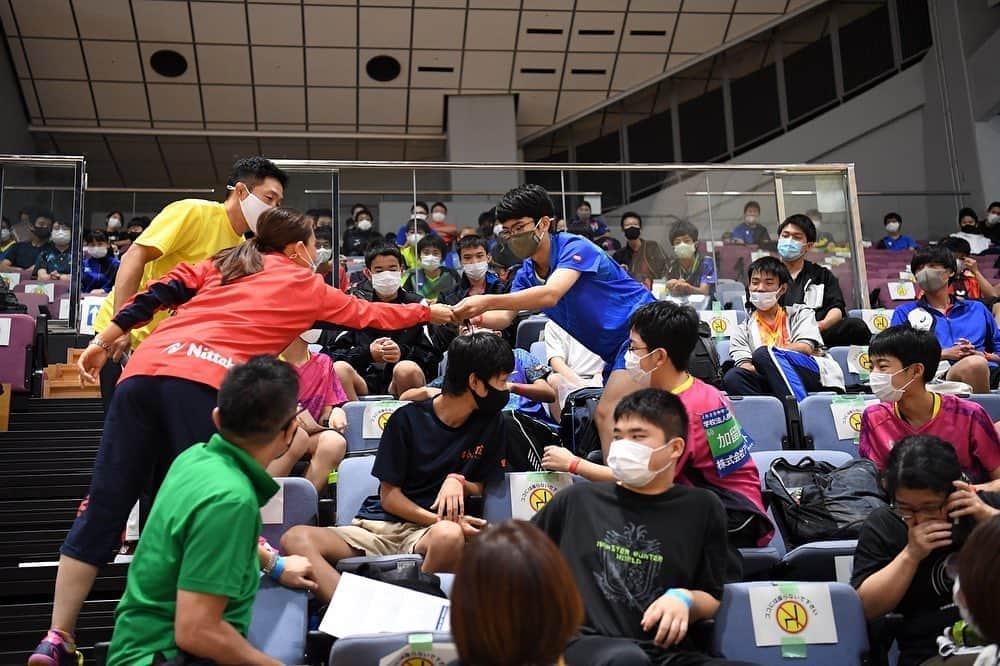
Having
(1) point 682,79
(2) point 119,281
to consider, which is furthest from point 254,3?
(2) point 119,281

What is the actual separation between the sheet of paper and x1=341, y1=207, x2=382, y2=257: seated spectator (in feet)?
16.5

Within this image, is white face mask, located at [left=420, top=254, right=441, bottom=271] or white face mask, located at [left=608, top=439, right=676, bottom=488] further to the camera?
white face mask, located at [left=420, top=254, right=441, bottom=271]

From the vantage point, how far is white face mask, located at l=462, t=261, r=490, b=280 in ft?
22.1

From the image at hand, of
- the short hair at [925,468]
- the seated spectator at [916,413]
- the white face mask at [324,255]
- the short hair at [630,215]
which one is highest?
the short hair at [630,215]

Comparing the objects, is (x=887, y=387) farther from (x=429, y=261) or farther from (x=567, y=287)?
(x=429, y=261)

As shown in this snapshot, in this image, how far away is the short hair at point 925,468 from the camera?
2.83 meters

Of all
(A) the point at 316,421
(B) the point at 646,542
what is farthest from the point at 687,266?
(B) the point at 646,542

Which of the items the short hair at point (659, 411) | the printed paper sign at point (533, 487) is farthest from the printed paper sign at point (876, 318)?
the short hair at point (659, 411)

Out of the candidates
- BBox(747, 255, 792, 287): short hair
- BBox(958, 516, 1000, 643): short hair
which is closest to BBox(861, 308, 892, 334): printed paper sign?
BBox(747, 255, 792, 287): short hair

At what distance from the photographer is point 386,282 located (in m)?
5.98

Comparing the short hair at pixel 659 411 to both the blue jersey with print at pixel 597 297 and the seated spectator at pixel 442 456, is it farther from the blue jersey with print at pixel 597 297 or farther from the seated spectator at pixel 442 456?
the blue jersey with print at pixel 597 297

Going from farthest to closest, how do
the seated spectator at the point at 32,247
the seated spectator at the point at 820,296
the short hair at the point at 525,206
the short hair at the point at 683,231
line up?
the short hair at the point at 683,231 → the seated spectator at the point at 32,247 → the seated spectator at the point at 820,296 → the short hair at the point at 525,206

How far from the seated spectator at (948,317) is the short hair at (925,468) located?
Answer: 121 inches

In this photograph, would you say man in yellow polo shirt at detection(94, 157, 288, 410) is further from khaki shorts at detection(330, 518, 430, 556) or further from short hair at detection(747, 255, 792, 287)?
short hair at detection(747, 255, 792, 287)
